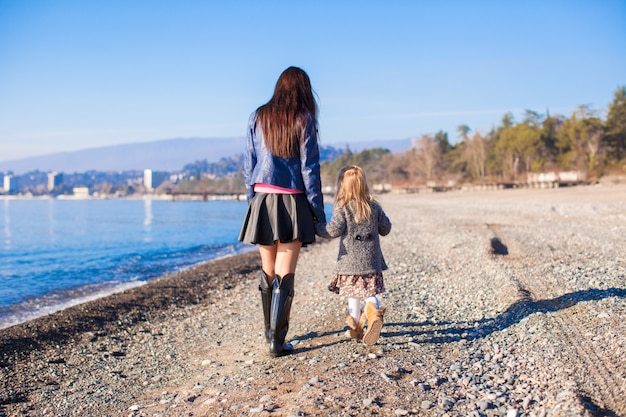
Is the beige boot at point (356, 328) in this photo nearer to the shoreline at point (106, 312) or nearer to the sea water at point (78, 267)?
the shoreline at point (106, 312)

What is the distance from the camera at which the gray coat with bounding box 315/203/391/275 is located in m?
4.63

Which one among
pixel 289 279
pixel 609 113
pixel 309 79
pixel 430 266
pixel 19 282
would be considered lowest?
pixel 19 282

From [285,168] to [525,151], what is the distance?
7299 centimetres

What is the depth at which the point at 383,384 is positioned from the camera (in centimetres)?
364

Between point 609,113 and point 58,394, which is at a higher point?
point 609,113

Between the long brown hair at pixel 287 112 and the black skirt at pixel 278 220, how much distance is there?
0.35 m

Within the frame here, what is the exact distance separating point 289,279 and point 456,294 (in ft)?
10.1

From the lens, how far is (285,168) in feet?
14.1

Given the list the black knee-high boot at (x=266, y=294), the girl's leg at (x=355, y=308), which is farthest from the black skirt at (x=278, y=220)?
the girl's leg at (x=355, y=308)

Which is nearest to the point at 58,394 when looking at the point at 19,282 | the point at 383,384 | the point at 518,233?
the point at 383,384

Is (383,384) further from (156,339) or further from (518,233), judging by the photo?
(518,233)

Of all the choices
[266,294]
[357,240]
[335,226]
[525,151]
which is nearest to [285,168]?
[335,226]

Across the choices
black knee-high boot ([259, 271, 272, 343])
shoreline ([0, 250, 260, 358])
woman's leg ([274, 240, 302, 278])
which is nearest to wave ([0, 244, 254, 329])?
shoreline ([0, 250, 260, 358])

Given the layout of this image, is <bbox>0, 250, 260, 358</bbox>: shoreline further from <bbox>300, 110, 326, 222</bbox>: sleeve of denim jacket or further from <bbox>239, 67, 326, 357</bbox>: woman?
<bbox>300, 110, 326, 222</bbox>: sleeve of denim jacket
